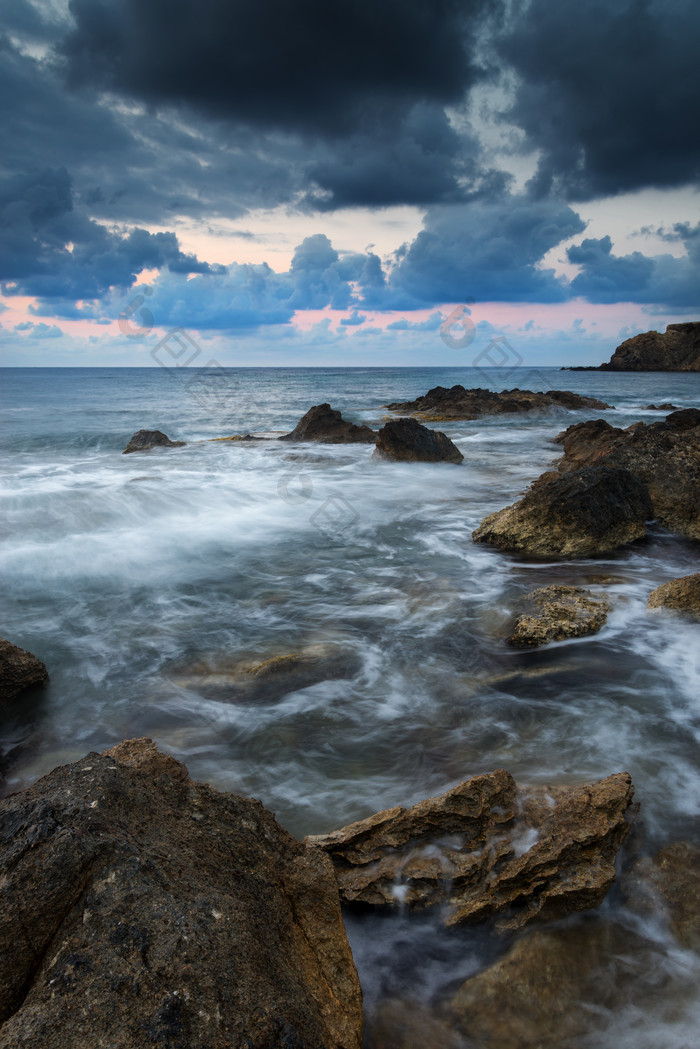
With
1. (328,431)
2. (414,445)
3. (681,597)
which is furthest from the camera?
(328,431)

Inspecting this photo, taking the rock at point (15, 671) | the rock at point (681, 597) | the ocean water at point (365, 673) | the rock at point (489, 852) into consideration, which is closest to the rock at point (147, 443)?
the ocean water at point (365, 673)

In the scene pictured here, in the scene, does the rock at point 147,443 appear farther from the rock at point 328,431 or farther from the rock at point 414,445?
the rock at point 414,445

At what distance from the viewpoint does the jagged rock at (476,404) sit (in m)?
28.8

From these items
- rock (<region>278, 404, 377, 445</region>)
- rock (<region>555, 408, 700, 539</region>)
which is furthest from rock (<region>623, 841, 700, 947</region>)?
rock (<region>278, 404, 377, 445</region>)

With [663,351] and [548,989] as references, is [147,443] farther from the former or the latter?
[663,351]

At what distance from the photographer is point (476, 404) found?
29297mm

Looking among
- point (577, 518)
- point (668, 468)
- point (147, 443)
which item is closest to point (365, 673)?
point (577, 518)

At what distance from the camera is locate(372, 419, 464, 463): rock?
48.9 ft

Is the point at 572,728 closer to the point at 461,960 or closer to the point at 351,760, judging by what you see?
the point at 351,760

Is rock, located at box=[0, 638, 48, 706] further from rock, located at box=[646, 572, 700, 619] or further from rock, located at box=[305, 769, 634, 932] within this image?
rock, located at box=[646, 572, 700, 619]

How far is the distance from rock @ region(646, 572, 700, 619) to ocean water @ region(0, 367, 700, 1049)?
147 mm

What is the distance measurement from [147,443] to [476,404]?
17.2m

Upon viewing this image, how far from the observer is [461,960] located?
243 centimetres

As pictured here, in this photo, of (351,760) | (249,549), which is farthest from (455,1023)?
(249,549)
